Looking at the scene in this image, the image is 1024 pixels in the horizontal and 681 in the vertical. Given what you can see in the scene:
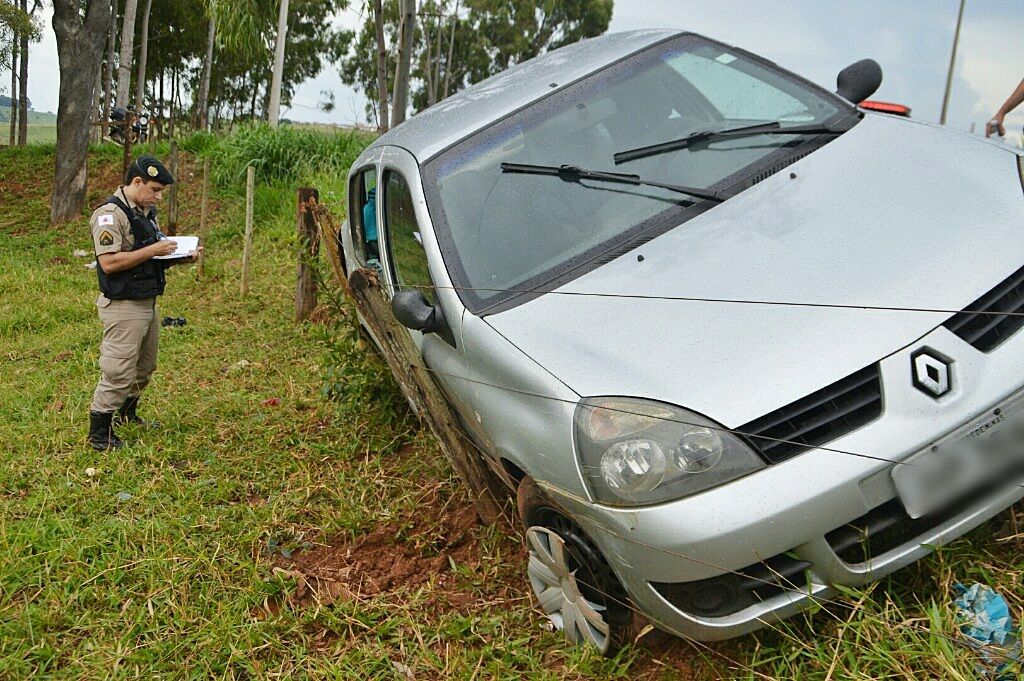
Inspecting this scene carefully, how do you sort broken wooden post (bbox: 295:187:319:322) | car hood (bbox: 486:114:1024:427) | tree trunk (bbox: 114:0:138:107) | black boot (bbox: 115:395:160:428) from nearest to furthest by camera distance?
car hood (bbox: 486:114:1024:427)
black boot (bbox: 115:395:160:428)
broken wooden post (bbox: 295:187:319:322)
tree trunk (bbox: 114:0:138:107)

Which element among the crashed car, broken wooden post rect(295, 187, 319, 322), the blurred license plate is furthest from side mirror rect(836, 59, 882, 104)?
broken wooden post rect(295, 187, 319, 322)

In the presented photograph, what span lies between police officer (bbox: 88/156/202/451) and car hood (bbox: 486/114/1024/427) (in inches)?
115

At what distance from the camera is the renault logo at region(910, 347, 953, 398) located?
2246 mm

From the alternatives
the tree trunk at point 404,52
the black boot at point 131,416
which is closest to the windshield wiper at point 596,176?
the black boot at point 131,416

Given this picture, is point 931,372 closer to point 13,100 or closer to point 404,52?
point 404,52

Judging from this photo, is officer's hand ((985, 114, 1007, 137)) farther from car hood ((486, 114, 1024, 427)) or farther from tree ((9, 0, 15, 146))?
tree ((9, 0, 15, 146))

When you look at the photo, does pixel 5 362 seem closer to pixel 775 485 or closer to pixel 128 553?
pixel 128 553

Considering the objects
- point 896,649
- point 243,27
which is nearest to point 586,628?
point 896,649

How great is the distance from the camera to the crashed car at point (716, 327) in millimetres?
2250

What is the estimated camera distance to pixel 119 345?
5062mm

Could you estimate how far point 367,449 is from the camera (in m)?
4.71

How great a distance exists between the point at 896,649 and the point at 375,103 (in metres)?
46.3

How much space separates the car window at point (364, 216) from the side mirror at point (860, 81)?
2.15m

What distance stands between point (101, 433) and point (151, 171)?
1490mm
